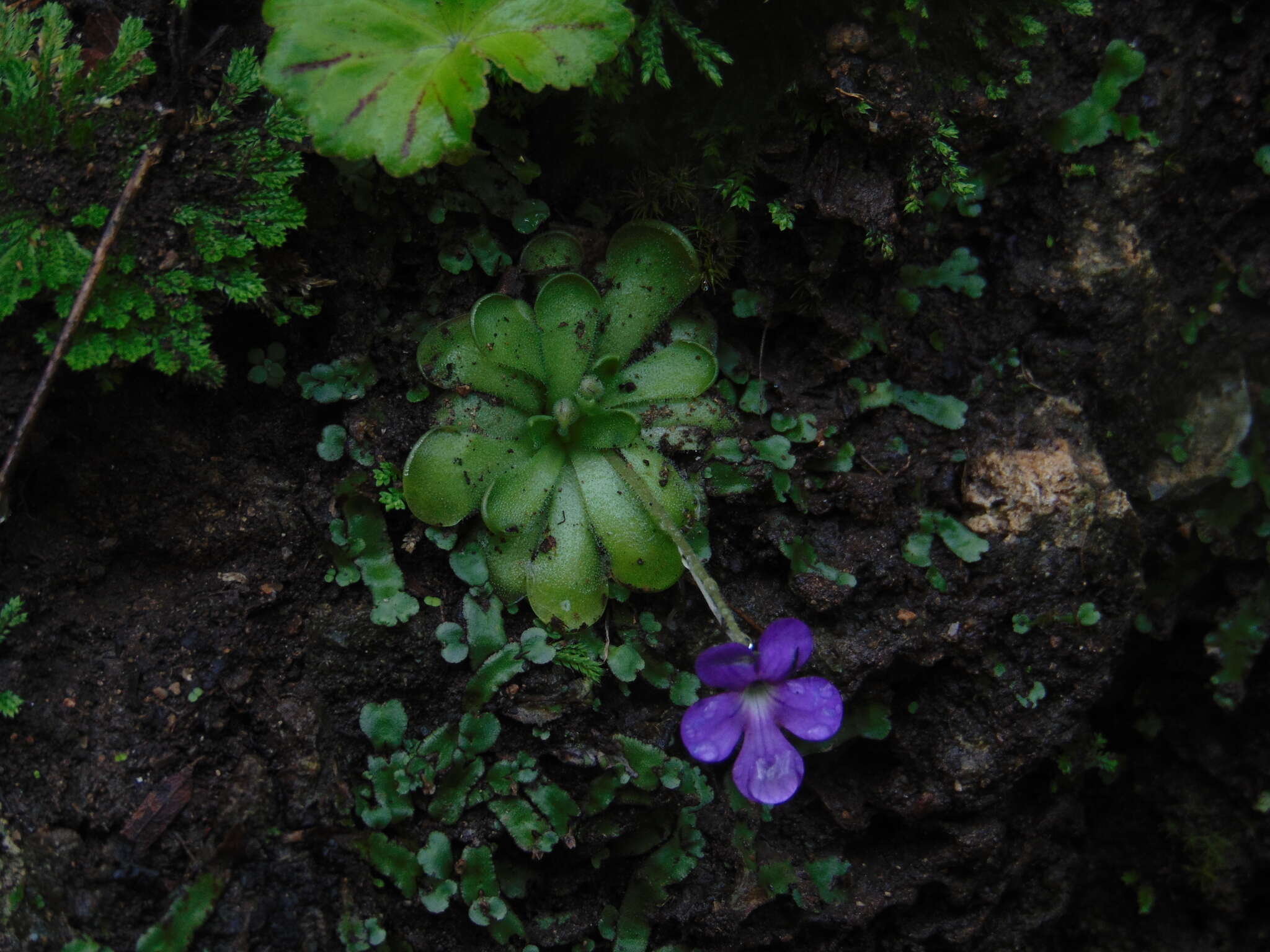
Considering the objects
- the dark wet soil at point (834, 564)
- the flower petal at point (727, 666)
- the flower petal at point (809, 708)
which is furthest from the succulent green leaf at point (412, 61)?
the flower petal at point (809, 708)

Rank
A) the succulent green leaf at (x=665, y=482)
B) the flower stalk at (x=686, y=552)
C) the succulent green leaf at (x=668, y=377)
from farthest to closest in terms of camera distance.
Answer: the succulent green leaf at (x=668, y=377)
the succulent green leaf at (x=665, y=482)
the flower stalk at (x=686, y=552)

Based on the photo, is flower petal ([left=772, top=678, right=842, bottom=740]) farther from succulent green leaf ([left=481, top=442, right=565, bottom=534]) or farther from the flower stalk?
succulent green leaf ([left=481, top=442, right=565, bottom=534])

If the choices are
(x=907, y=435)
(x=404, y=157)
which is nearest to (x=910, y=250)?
(x=907, y=435)

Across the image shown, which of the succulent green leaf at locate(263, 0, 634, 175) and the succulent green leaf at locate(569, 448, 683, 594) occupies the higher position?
the succulent green leaf at locate(263, 0, 634, 175)

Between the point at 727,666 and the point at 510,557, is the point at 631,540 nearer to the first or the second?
the point at 510,557

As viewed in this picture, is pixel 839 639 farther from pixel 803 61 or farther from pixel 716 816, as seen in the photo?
pixel 803 61

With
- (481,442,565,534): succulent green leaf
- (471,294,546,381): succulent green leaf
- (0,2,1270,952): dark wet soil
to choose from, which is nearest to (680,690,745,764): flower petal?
(0,2,1270,952): dark wet soil

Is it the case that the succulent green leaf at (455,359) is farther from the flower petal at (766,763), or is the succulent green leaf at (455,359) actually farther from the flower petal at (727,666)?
the flower petal at (766,763)
